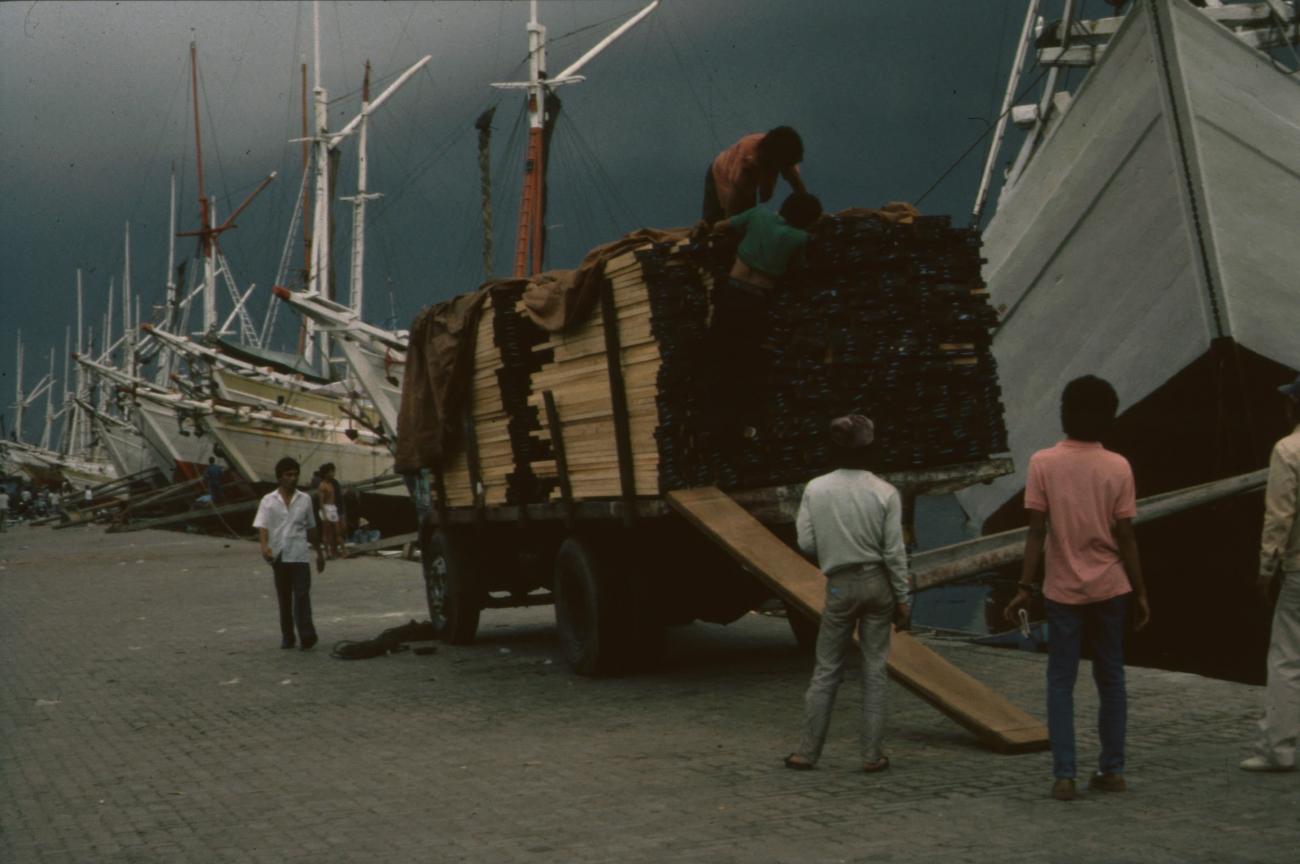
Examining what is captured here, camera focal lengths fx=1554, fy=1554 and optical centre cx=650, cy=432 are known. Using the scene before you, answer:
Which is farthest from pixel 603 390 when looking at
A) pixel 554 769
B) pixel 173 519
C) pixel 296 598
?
pixel 173 519

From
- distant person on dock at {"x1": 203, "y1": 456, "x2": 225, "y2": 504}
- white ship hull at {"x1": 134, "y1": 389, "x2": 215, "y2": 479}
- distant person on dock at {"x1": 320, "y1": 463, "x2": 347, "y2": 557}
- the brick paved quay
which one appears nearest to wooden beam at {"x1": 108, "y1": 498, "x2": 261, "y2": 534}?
distant person on dock at {"x1": 203, "y1": 456, "x2": 225, "y2": 504}

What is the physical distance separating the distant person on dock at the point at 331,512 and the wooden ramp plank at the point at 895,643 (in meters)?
17.8

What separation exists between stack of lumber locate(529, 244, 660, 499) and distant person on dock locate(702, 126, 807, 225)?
69 centimetres

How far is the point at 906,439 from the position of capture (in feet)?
33.4

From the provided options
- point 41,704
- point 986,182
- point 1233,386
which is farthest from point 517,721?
point 986,182

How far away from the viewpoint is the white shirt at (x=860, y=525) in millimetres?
7324

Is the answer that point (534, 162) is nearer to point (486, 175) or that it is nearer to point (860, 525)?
point (486, 175)

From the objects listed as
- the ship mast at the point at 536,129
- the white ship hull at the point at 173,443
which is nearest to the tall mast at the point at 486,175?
the ship mast at the point at 536,129

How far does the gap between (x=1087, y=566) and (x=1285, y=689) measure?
1182 mm

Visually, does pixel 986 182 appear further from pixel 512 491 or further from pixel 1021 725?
pixel 1021 725

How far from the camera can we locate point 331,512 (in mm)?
28125

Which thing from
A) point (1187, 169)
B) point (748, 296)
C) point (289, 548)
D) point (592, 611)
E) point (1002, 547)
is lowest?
point (592, 611)

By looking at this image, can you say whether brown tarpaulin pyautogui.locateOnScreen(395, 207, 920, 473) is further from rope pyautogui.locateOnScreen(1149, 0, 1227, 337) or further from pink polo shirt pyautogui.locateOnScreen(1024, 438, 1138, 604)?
rope pyautogui.locateOnScreen(1149, 0, 1227, 337)

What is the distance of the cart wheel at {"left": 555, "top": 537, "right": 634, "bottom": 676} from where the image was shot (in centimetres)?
1118
